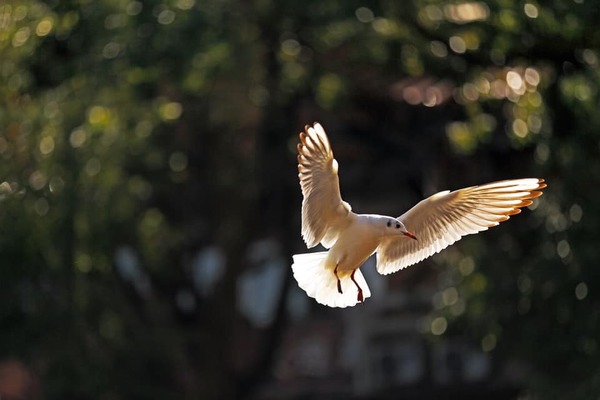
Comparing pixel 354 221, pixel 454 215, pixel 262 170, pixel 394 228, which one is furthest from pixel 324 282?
pixel 262 170

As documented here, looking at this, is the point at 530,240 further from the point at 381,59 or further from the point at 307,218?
the point at 307,218

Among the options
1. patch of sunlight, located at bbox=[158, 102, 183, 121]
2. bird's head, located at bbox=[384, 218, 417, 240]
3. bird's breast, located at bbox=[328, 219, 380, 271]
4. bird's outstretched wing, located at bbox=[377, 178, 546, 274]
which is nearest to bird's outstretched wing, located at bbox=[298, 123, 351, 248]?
bird's breast, located at bbox=[328, 219, 380, 271]

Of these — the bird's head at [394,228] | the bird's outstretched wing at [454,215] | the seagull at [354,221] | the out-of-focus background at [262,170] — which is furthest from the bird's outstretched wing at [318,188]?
the out-of-focus background at [262,170]

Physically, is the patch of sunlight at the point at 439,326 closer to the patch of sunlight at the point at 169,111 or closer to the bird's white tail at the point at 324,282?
the patch of sunlight at the point at 169,111

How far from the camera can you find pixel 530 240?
18.4m

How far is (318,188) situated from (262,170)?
1311 centimetres

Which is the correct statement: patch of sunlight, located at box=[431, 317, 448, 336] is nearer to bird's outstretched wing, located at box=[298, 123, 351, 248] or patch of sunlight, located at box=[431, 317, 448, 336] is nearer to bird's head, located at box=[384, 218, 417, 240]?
bird's outstretched wing, located at box=[298, 123, 351, 248]

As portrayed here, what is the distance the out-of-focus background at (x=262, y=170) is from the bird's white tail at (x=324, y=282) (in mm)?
6715

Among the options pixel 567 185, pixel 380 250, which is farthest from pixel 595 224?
pixel 380 250

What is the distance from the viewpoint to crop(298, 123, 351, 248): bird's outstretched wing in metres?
8.69

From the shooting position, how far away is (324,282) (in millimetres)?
9094

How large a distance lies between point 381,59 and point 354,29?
0.70 meters

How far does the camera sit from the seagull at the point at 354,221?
8.70 meters

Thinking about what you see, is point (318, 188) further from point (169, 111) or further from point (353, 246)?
point (169, 111)
